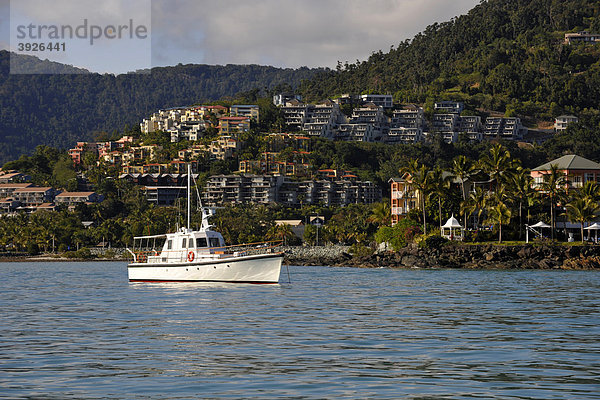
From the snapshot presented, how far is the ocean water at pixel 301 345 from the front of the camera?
1858cm

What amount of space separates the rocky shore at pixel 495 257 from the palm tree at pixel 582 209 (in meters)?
6.72

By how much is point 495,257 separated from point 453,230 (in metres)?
12.3

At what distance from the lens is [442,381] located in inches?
752

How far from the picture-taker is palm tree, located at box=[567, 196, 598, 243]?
9312cm

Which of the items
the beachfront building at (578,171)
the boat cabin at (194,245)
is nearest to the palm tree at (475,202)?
the beachfront building at (578,171)

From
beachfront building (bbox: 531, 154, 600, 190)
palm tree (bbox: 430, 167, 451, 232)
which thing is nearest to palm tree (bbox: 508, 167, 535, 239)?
palm tree (bbox: 430, 167, 451, 232)

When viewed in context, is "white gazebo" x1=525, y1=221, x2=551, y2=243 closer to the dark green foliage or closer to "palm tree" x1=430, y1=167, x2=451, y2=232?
"palm tree" x1=430, y1=167, x2=451, y2=232

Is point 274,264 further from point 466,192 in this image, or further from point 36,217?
point 36,217

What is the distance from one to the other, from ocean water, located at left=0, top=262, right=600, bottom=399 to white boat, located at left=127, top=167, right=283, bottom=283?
15.9ft

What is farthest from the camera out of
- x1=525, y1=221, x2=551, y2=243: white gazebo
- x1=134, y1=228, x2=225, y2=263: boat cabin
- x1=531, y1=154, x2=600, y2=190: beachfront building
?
x1=531, y1=154, x2=600, y2=190: beachfront building

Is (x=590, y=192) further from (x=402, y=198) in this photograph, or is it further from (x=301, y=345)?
(x=301, y=345)

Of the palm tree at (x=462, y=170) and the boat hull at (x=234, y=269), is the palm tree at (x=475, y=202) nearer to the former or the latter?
the palm tree at (x=462, y=170)

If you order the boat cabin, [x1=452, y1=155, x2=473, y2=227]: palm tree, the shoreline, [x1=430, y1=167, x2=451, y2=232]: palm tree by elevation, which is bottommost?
the shoreline

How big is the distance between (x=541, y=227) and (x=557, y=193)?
14.8 feet
